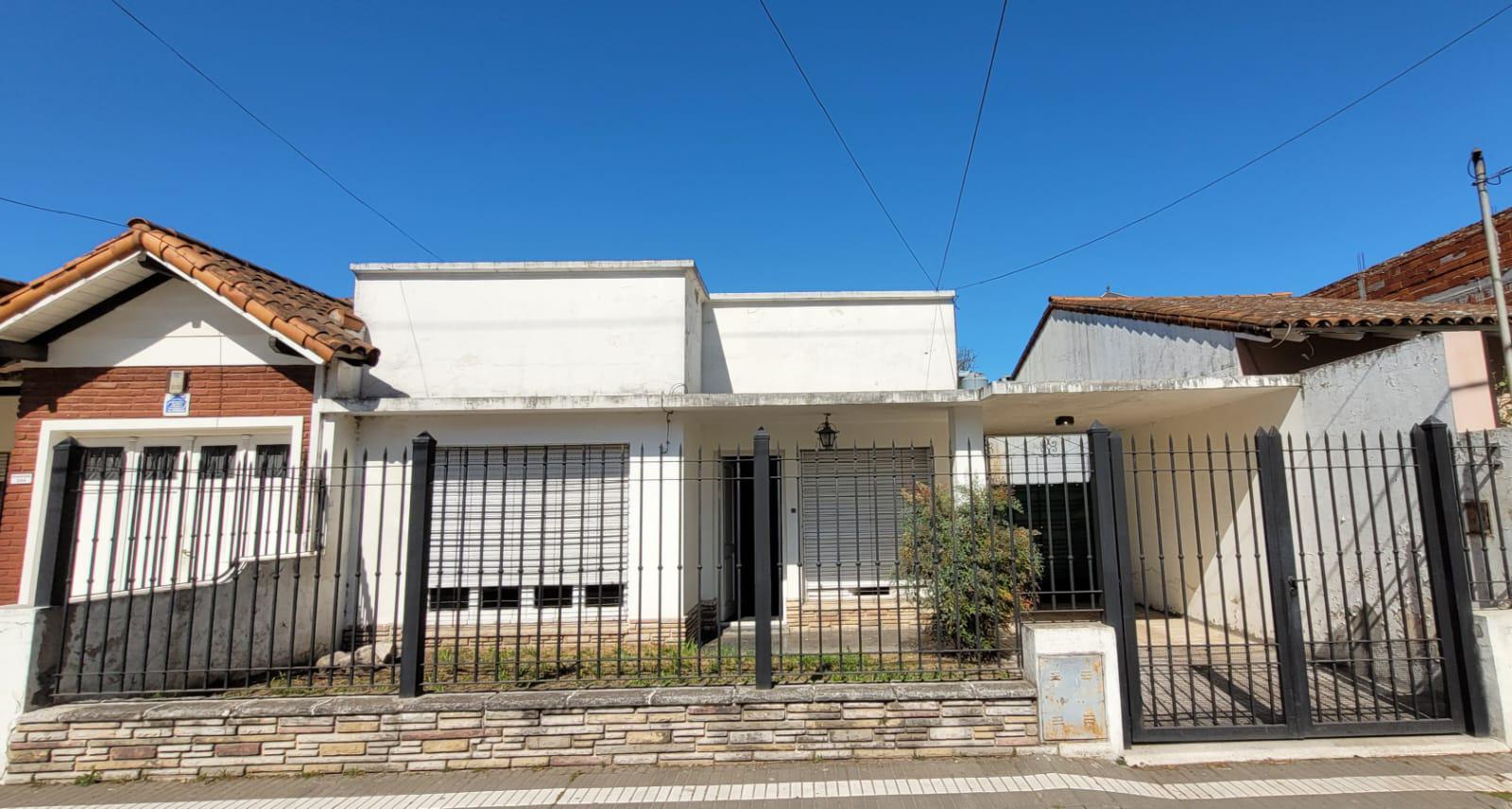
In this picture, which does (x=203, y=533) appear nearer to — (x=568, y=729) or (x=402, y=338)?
(x=402, y=338)

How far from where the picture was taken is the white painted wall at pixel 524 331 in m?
8.23

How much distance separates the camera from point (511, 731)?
4.64 m

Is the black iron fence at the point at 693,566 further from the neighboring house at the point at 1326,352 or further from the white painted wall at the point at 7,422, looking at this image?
the white painted wall at the point at 7,422

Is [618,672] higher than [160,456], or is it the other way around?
[160,456]

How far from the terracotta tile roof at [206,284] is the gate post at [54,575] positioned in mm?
2137

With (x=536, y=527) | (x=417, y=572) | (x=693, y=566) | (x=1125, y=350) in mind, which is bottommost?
(x=693, y=566)

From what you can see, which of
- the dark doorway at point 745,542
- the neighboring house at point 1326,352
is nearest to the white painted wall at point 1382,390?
the neighboring house at point 1326,352

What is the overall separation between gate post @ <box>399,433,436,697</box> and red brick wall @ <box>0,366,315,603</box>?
3.15 meters

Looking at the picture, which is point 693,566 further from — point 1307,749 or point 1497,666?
point 1497,666

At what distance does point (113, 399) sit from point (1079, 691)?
8971mm

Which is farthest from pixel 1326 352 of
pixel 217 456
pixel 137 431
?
pixel 137 431

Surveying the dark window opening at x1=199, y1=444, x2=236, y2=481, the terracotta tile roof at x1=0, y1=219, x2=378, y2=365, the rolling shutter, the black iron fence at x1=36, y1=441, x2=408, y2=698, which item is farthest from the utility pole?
the dark window opening at x1=199, y1=444, x2=236, y2=481

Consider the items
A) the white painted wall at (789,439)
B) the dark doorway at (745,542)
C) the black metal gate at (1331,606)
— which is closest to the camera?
the black metal gate at (1331,606)

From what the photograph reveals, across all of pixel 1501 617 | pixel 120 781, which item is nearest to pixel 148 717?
pixel 120 781
